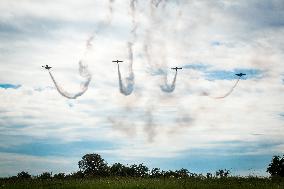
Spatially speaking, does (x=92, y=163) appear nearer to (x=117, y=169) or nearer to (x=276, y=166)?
(x=117, y=169)

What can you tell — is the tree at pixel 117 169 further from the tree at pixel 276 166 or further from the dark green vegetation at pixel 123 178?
the tree at pixel 276 166

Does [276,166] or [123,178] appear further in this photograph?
[276,166]

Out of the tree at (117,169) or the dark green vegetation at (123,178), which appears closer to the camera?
the dark green vegetation at (123,178)

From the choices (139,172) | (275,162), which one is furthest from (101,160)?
(275,162)

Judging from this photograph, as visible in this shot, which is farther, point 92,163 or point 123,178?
point 92,163

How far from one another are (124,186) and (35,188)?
804 cm

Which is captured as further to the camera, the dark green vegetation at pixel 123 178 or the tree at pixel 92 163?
the tree at pixel 92 163

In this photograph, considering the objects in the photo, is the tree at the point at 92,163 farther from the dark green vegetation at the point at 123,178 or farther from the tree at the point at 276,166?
the tree at the point at 276,166

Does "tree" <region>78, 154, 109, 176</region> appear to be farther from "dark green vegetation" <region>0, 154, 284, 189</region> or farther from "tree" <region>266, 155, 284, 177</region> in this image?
"tree" <region>266, 155, 284, 177</region>

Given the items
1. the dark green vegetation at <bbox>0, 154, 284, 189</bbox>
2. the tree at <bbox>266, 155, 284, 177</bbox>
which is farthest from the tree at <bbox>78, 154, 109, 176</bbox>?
the tree at <bbox>266, 155, 284, 177</bbox>

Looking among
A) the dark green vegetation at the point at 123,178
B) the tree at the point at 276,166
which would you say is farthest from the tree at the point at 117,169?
the tree at the point at 276,166

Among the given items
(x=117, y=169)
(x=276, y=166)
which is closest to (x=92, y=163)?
(x=117, y=169)

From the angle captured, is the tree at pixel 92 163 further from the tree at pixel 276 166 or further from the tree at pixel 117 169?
the tree at pixel 276 166

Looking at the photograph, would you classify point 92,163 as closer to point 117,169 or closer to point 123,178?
point 117,169
